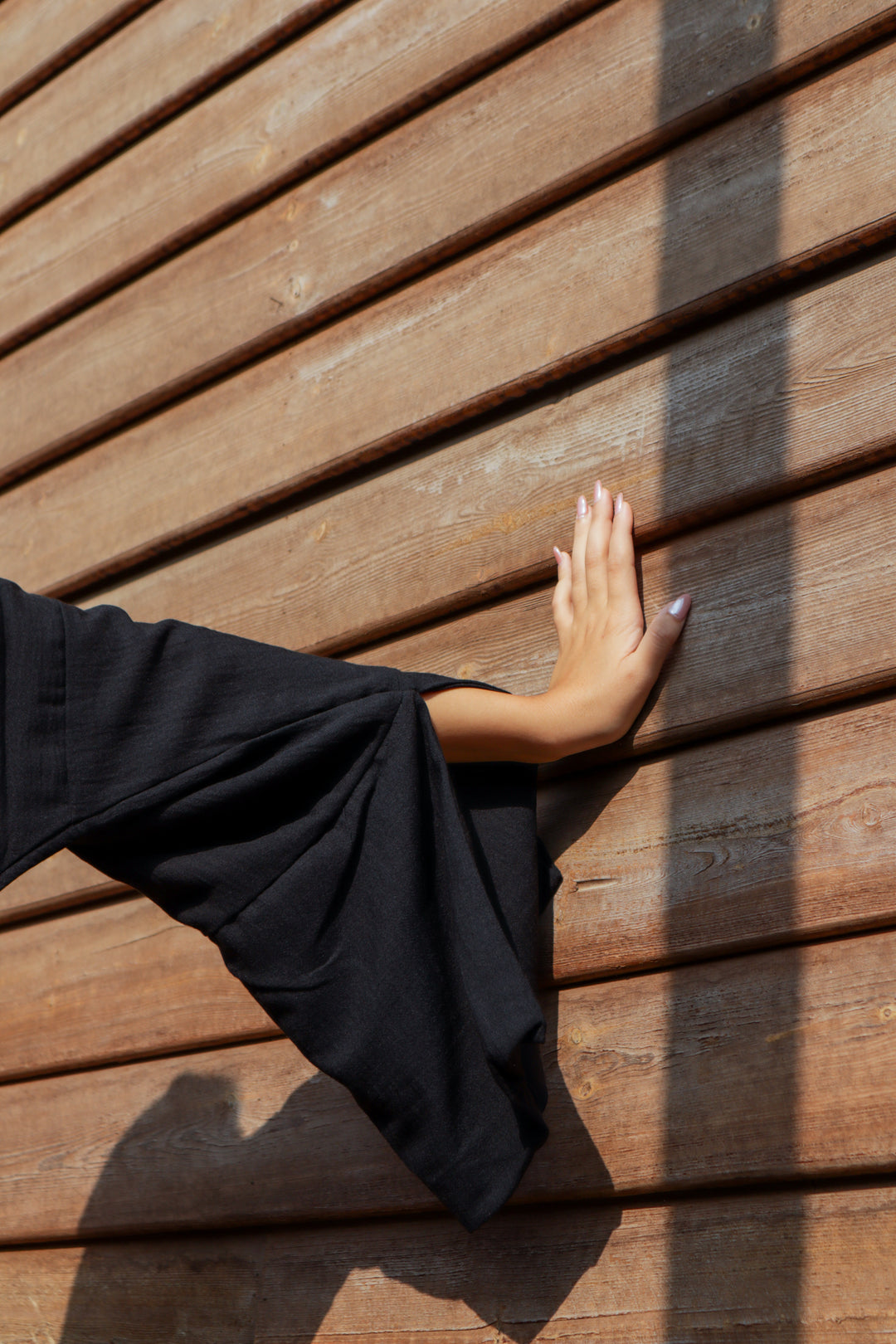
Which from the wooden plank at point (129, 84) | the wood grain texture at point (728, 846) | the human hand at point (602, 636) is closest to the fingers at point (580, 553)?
the human hand at point (602, 636)

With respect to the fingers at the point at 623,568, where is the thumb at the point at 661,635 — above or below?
below

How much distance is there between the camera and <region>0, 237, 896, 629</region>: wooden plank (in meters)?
1.37

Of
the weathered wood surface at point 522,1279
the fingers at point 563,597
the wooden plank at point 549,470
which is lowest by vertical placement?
the weathered wood surface at point 522,1279

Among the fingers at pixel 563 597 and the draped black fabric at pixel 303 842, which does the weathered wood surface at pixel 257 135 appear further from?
the draped black fabric at pixel 303 842

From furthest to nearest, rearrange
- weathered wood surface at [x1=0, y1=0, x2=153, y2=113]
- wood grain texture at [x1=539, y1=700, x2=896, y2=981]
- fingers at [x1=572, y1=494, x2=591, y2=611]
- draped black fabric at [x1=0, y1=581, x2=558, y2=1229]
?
weathered wood surface at [x1=0, y1=0, x2=153, y2=113] → fingers at [x1=572, y1=494, x2=591, y2=611] → wood grain texture at [x1=539, y1=700, x2=896, y2=981] → draped black fabric at [x1=0, y1=581, x2=558, y2=1229]

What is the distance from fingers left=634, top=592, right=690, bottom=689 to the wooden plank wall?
0.03 meters

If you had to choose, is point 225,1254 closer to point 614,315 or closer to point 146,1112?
point 146,1112

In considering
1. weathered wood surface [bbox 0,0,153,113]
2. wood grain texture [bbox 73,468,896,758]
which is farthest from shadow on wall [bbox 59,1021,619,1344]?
weathered wood surface [bbox 0,0,153,113]

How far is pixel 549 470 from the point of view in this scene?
1606 millimetres

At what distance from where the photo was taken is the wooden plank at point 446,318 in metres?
1.42

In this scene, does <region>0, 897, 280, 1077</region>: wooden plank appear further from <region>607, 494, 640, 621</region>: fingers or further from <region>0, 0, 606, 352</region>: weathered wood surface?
<region>0, 0, 606, 352</region>: weathered wood surface

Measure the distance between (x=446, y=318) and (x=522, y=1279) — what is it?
1.30m

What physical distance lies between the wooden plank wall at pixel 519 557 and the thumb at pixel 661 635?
0.08 ft

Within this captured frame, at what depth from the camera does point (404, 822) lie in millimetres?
1237
